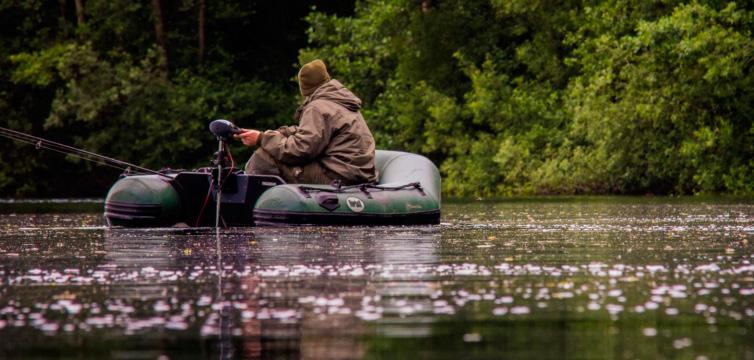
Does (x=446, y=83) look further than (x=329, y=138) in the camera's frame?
Yes

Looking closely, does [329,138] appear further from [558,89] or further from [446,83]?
[446,83]

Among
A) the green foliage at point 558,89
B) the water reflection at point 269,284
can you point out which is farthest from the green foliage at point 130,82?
the water reflection at point 269,284

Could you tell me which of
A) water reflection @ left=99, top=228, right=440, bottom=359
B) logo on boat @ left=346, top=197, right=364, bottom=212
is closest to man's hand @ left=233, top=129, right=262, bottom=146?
logo on boat @ left=346, top=197, right=364, bottom=212

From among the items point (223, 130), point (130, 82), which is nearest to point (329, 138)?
point (223, 130)

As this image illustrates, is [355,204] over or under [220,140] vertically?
under

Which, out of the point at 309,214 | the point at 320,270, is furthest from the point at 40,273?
the point at 309,214

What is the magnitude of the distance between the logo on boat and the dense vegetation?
44.4ft

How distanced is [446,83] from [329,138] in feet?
81.0

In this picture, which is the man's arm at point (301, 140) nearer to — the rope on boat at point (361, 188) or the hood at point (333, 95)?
the hood at point (333, 95)

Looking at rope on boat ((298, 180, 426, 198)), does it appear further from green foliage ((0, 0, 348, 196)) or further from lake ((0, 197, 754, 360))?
green foliage ((0, 0, 348, 196))

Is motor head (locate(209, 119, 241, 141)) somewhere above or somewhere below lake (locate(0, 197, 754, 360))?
above

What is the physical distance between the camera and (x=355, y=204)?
15.7 metres

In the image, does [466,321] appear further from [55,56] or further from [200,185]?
[55,56]

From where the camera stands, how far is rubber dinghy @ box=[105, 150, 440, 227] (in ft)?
51.3
